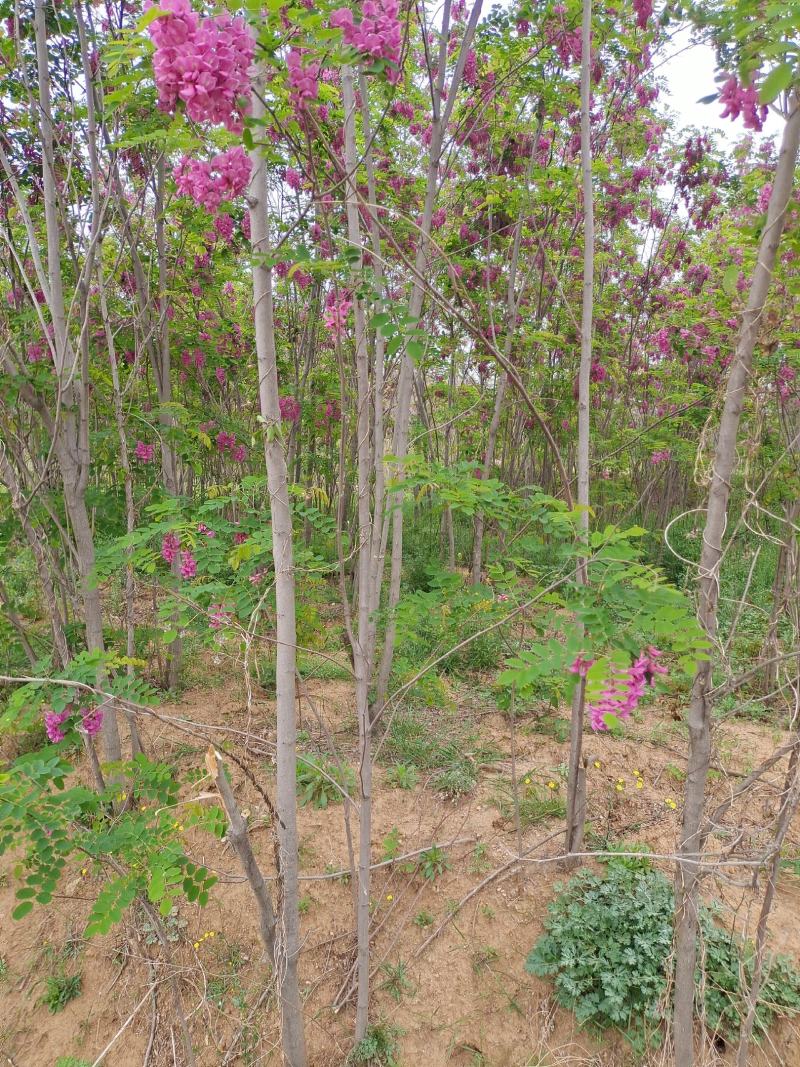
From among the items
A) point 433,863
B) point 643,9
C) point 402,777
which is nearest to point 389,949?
point 433,863

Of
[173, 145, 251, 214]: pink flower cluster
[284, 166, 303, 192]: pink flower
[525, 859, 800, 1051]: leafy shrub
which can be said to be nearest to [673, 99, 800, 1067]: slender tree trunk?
[525, 859, 800, 1051]: leafy shrub

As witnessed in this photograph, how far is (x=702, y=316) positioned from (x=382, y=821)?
4703 millimetres

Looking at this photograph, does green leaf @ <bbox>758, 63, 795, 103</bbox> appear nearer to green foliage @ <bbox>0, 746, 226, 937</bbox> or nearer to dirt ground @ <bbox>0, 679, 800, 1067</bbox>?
dirt ground @ <bbox>0, 679, 800, 1067</bbox>

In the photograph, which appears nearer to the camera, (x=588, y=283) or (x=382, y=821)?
(x=588, y=283)

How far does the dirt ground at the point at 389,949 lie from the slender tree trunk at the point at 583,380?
0.80ft

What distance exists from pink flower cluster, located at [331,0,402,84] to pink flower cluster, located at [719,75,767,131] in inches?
27.9

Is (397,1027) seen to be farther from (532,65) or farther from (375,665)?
(532,65)

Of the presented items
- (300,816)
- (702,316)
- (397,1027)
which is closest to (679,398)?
(702,316)

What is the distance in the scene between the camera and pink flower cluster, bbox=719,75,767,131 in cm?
121

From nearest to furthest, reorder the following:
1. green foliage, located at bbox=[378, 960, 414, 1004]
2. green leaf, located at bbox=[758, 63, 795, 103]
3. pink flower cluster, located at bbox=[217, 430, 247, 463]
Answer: green leaf, located at bbox=[758, 63, 795, 103] < green foliage, located at bbox=[378, 960, 414, 1004] < pink flower cluster, located at bbox=[217, 430, 247, 463]

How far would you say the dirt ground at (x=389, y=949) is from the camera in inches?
83.0

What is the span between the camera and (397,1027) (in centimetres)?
215

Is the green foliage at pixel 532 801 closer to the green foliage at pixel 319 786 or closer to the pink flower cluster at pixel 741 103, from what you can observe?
the green foliage at pixel 319 786

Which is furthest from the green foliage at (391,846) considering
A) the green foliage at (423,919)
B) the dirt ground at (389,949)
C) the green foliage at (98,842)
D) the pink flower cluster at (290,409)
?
the pink flower cluster at (290,409)
